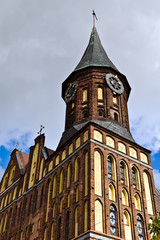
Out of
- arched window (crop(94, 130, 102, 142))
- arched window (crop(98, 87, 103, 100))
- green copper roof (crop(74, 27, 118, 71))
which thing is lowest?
Result: arched window (crop(94, 130, 102, 142))

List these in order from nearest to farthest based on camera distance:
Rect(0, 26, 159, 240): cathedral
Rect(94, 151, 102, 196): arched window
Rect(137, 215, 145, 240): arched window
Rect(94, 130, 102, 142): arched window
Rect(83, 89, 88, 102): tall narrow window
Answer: Rect(0, 26, 159, 240): cathedral
Rect(94, 151, 102, 196): arched window
Rect(137, 215, 145, 240): arched window
Rect(94, 130, 102, 142): arched window
Rect(83, 89, 88, 102): tall narrow window

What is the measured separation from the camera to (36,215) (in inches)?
1045

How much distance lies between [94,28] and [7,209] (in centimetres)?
2605

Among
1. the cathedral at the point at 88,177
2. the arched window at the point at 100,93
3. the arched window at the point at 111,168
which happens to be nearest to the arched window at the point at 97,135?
the cathedral at the point at 88,177

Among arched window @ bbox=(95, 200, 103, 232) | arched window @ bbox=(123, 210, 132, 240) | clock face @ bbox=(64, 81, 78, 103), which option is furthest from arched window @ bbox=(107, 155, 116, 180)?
clock face @ bbox=(64, 81, 78, 103)

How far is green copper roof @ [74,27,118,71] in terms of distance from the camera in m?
33.0

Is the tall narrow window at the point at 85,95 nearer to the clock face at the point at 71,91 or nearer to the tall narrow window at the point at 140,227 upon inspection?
the clock face at the point at 71,91

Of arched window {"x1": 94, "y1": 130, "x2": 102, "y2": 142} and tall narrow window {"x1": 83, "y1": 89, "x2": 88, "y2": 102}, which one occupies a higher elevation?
tall narrow window {"x1": 83, "y1": 89, "x2": 88, "y2": 102}

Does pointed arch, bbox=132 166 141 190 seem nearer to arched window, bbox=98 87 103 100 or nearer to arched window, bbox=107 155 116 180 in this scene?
arched window, bbox=107 155 116 180

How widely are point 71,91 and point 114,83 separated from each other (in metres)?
4.47

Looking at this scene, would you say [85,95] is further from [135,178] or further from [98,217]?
[98,217]

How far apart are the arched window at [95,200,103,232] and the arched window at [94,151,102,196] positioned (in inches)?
32.0

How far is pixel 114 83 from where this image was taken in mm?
31359

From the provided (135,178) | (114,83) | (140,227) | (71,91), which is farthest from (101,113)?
(140,227)
